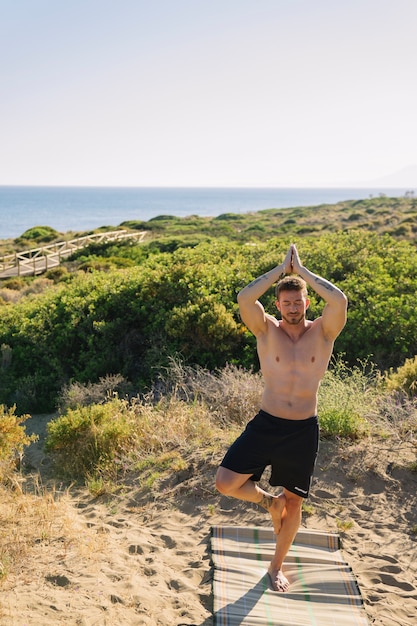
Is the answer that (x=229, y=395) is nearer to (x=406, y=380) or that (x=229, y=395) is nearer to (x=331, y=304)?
(x=406, y=380)

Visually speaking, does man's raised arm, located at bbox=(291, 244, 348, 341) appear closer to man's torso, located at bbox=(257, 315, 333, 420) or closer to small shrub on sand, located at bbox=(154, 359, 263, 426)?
man's torso, located at bbox=(257, 315, 333, 420)

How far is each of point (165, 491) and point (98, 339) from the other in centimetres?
560

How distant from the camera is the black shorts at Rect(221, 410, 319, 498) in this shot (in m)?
4.05

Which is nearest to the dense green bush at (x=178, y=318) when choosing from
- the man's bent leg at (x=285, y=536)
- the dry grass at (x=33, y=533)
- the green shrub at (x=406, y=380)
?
the green shrub at (x=406, y=380)

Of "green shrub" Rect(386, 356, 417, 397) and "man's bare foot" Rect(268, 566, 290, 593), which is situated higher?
"green shrub" Rect(386, 356, 417, 397)

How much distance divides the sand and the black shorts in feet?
3.68

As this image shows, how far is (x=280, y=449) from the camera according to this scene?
4.05 meters

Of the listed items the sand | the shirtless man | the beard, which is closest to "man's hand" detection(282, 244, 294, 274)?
the shirtless man

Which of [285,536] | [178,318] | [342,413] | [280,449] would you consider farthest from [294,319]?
[178,318]

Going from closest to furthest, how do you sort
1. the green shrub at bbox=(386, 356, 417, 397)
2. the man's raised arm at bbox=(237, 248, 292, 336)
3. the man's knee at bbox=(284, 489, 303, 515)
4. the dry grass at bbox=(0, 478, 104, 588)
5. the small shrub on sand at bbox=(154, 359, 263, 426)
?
the man's raised arm at bbox=(237, 248, 292, 336) → the man's knee at bbox=(284, 489, 303, 515) → the dry grass at bbox=(0, 478, 104, 588) → the small shrub on sand at bbox=(154, 359, 263, 426) → the green shrub at bbox=(386, 356, 417, 397)

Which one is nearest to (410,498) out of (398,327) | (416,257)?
(398,327)

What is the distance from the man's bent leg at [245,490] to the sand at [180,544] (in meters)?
0.85

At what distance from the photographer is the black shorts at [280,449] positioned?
4051 millimetres

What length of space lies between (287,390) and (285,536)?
1116mm
